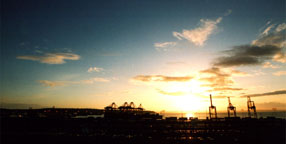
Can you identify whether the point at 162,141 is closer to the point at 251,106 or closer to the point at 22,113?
the point at 251,106

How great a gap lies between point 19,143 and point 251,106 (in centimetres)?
11746

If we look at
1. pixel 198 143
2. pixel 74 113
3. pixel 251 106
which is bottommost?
pixel 74 113

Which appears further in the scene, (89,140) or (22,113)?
(22,113)

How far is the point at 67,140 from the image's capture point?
2620 centimetres

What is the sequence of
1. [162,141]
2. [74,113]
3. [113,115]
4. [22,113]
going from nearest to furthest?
[162,141] < [113,115] < [22,113] < [74,113]

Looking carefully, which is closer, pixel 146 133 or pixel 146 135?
pixel 146 135

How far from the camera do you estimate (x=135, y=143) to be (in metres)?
24.5

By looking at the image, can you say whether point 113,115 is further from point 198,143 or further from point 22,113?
point 22,113

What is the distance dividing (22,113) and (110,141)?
16152 cm

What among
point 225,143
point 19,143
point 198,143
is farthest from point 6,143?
point 225,143

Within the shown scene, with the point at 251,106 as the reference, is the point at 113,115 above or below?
below

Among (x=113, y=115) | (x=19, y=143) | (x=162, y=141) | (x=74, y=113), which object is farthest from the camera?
(x=74, y=113)

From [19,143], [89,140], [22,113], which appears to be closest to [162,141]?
[89,140]

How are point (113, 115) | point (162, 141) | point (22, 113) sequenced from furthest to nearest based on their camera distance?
point (22, 113) → point (113, 115) → point (162, 141)
